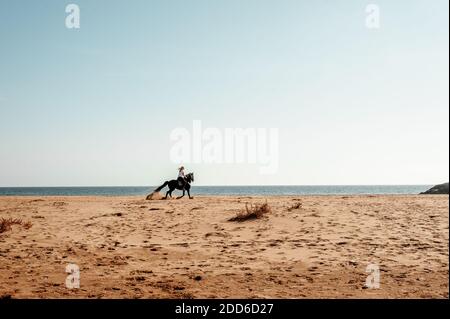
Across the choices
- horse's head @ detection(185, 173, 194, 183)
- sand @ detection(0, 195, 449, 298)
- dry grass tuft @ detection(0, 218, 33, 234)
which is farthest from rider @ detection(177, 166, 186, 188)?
dry grass tuft @ detection(0, 218, 33, 234)

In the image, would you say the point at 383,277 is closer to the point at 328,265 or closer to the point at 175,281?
the point at 328,265

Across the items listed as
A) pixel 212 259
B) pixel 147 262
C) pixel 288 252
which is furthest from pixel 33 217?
pixel 288 252

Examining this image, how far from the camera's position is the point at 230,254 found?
9609 millimetres

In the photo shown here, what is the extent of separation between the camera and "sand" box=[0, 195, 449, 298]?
7199 millimetres

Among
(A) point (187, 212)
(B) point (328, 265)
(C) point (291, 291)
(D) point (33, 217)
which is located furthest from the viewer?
(A) point (187, 212)

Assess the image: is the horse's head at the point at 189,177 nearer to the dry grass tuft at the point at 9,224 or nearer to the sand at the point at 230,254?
the sand at the point at 230,254

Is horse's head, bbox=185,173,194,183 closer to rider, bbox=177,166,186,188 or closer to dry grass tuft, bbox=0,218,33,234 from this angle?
rider, bbox=177,166,186,188

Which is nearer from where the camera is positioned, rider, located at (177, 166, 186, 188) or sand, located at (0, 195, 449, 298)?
sand, located at (0, 195, 449, 298)

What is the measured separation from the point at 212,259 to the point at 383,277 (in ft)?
12.8

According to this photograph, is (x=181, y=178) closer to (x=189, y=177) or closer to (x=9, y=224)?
(x=189, y=177)

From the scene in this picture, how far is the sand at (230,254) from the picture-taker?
720 cm

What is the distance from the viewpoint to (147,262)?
30.0 ft

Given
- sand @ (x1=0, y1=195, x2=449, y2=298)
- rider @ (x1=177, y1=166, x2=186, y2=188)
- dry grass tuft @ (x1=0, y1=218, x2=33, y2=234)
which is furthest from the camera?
rider @ (x1=177, y1=166, x2=186, y2=188)
